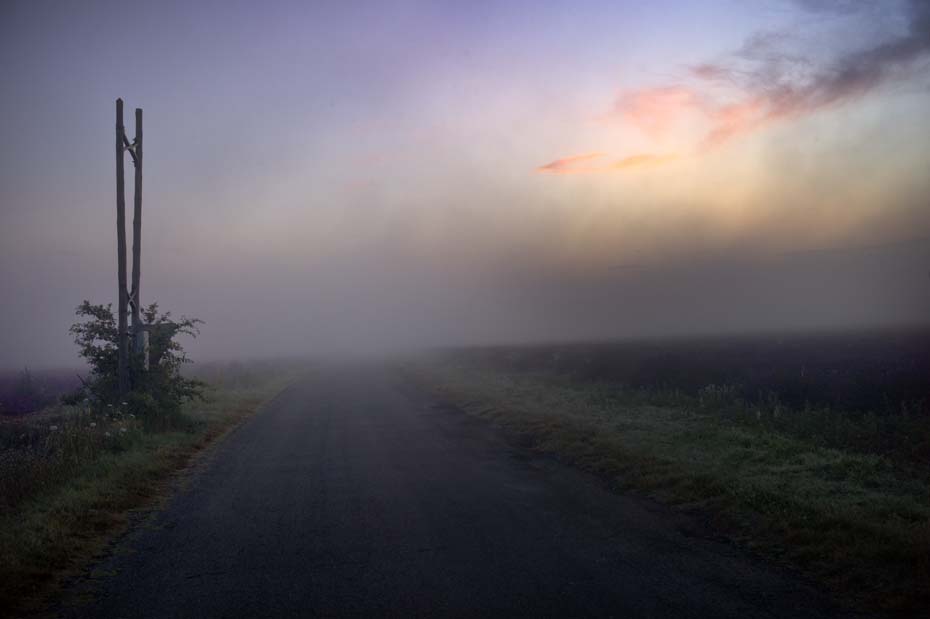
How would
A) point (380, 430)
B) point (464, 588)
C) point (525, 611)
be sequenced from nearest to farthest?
point (525, 611)
point (464, 588)
point (380, 430)

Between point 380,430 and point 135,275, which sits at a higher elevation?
point 135,275

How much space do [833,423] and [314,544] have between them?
11.7 meters

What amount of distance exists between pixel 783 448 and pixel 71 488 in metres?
11.3

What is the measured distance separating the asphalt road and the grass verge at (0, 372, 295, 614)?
1.51 feet

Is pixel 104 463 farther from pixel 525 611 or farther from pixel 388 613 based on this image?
pixel 525 611

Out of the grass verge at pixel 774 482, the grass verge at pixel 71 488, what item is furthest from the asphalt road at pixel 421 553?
the grass verge at pixel 774 482

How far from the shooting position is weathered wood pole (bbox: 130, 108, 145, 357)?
1770 cm

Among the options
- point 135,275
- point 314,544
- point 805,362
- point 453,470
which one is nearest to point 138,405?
point 135,275

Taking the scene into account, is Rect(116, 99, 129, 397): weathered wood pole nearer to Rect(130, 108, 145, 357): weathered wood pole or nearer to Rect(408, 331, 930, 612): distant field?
Rect(130, 108, 145, 357): weathered wood pole

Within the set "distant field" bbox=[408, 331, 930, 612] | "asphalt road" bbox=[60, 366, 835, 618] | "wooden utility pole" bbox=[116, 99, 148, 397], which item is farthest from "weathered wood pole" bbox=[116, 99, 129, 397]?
"distant field" bbox=[408, 331, 930, 612]

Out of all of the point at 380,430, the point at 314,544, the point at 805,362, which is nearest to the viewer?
the point at 314,544

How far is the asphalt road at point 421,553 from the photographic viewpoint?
5.40 m

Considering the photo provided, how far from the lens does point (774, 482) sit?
30.8 feet

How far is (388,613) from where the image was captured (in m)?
5.20
